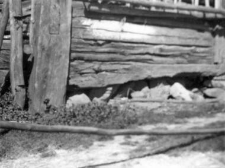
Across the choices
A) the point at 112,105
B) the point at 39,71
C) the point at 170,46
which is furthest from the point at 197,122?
the point at 39,71

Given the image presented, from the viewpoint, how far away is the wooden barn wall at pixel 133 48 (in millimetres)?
7102

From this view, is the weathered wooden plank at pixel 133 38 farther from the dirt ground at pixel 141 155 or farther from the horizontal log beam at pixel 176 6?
the dirt ground at pixel 141 155

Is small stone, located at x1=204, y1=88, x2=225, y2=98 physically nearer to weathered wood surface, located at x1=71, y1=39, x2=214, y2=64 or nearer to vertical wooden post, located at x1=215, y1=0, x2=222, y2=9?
weathered wood surface, located at x1=71, y1=39, x2=214, y2=64

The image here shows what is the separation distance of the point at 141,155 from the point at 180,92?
3.23m

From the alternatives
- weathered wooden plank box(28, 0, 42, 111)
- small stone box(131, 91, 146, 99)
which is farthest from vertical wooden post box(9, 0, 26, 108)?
small stone box(131, 91, 146, 99)

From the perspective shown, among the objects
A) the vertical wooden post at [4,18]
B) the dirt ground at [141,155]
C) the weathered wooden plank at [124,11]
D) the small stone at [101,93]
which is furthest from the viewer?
the small stone at [101,93]

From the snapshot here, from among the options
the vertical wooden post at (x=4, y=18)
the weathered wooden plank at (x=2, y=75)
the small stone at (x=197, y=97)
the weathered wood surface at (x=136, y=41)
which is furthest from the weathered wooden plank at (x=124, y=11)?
the weathered wooden plank at (x=2, y=75)

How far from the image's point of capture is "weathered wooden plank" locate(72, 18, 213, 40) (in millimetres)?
7040

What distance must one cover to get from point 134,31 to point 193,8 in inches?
48.3

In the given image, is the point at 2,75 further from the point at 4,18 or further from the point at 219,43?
the point at 219,43

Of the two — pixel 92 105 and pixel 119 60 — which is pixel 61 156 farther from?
pixel 119 60

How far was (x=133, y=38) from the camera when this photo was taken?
24.4 ft

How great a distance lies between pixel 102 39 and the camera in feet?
23.7

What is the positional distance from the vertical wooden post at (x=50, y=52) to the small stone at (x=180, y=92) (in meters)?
2.25
